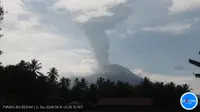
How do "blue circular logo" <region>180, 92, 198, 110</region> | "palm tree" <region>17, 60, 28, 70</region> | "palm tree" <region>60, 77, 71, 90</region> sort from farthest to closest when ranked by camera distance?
"palm tree" <region>60, 77, 71, 90</region>
"palm tree" <region>17, 60, 28, 70</region>
"blue circular logo" <region>180, 92, 198, 110</region>

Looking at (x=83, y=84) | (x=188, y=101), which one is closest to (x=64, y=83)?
(x=83, y=84)

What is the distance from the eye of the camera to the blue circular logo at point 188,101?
992 centimetres

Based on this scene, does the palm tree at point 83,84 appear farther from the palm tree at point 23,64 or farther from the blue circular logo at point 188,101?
the blue circular logo at point 188,101

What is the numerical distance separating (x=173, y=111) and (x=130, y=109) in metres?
10.2

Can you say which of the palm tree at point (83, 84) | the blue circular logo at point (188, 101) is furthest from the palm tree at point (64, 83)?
the blue circular logo at point (188, 101)

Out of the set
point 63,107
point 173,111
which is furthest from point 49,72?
point 63,107

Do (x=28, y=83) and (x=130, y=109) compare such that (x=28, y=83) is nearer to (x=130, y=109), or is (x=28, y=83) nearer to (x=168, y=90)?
(x=130, y=109)

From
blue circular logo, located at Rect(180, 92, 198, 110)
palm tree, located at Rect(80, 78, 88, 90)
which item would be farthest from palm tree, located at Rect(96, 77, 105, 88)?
blue circular logo, located at Rect(180, 92, 198, 110)

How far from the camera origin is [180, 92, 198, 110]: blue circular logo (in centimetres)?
992

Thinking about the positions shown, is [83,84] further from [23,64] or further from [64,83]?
[23,64]

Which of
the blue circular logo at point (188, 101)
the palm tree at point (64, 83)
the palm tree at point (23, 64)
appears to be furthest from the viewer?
the palm tree at point (64, 83)

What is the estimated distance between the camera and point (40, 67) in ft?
350

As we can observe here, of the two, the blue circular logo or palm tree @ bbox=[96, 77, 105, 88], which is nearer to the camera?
the blue circular logo

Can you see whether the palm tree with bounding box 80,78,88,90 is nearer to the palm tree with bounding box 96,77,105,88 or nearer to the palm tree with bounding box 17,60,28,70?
the palm tree with bounding box 96,77,105,88
